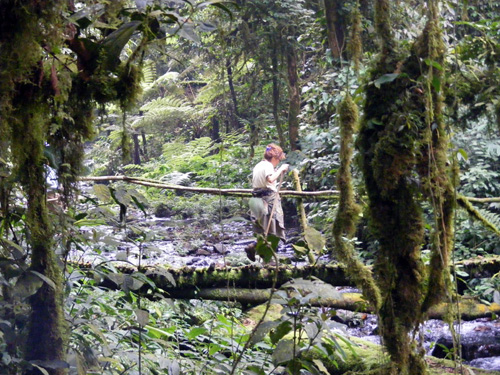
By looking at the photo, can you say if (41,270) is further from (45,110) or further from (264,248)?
(264,248)

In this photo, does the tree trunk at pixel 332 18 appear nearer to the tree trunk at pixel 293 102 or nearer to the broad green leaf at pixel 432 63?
the tree trunk at pixel 293 102

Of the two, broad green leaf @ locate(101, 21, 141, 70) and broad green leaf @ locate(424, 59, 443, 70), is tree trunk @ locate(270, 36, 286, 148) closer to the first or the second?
broad green leaf @ locate(424, 59, 443, 70)

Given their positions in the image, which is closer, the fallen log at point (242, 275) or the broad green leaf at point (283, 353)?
the broad green leaf at point (283, 353)

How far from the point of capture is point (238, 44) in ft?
26.0

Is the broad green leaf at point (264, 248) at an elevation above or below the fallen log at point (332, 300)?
above

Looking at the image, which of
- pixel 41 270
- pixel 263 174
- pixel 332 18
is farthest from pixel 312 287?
pixel 332 18

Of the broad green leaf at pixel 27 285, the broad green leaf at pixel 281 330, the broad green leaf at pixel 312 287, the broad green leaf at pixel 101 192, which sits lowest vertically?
the broad green leaf at pixel 281 330

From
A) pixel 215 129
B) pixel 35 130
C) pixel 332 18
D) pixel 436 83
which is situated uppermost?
pixel 215 129

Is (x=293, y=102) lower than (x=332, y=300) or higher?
higher

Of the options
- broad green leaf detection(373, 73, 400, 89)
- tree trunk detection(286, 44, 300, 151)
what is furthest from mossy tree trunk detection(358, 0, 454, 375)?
tree trunk detection(286, 44, 300, 151)

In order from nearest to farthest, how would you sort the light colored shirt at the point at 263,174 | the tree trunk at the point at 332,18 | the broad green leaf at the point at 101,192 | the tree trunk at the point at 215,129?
the broad green leaf at the point at 101,192, the light colored shirt at the point at 263,174, the tree trunk at the point at 332,18, the tree trunk at the point at 215,129

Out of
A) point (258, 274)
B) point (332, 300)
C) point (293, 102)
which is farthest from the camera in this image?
point (293, 102)

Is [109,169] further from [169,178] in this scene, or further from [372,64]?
[372,64]

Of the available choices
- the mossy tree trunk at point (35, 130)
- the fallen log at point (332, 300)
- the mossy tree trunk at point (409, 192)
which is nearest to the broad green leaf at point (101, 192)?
the mossy tree trunk at point (35, 130)
